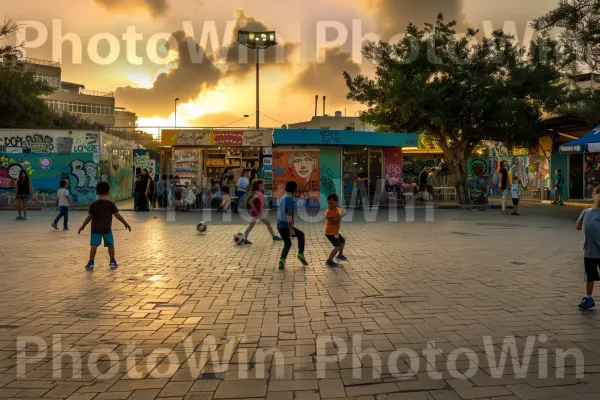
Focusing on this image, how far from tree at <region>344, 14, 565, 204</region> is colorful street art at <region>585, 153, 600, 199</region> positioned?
4264 mm

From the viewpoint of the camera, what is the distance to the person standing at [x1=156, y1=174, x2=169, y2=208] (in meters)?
24.2

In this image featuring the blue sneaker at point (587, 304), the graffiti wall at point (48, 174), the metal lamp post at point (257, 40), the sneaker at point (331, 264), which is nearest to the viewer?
the blue sneaker at point (587, 304)

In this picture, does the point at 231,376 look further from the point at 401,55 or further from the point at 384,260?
the point at 401,55

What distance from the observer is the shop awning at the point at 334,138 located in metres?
23.7

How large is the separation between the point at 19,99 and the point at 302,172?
2260 centimetres

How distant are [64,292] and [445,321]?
5005mm

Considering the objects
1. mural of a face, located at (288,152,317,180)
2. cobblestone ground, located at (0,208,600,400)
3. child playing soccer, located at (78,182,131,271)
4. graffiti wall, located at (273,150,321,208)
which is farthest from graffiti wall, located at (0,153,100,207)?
child playing soccer, located at (78,182,131,271)

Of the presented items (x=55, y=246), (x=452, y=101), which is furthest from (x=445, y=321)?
(x=452, y=101)

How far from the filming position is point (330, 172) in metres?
25.2

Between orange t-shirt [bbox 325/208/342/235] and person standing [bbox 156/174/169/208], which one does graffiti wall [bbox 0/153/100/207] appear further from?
orange t-shirt [bbox 325/208/342/235]

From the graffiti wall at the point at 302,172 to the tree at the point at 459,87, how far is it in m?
4.97

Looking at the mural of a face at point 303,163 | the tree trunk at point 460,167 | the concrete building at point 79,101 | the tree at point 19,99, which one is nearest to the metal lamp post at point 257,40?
the mural of a face at point 303,163

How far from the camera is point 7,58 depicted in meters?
35.8

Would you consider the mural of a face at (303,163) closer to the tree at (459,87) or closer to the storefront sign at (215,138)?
the storefront sign at (215,138)
